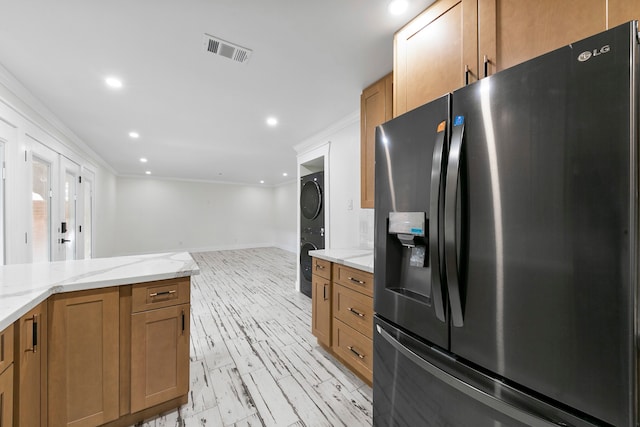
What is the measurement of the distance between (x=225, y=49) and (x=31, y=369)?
212 centimetres

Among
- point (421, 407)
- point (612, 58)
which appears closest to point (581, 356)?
point (421, 407)

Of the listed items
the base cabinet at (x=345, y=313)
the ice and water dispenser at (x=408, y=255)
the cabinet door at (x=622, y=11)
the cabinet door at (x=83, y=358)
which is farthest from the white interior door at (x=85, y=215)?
the cabinet door at (x=622, y=11)

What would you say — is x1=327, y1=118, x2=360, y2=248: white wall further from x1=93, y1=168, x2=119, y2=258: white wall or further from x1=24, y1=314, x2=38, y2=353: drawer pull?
x1=93, y1=168, x2=119, y2=258: white wall

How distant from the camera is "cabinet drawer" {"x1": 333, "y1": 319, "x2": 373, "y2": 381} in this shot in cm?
169

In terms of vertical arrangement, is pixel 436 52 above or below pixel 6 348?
above

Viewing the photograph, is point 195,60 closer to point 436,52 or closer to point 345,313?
point 436,52

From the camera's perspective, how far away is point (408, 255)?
1111mm

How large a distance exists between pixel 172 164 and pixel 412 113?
6.22 meters

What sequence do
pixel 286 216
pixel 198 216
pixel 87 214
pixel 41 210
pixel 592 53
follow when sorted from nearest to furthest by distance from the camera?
pixel 592 53
pixel 41 210
pixel 87 214
pixel 198 216
pixel 286 216

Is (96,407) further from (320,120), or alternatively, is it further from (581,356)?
(320,120)

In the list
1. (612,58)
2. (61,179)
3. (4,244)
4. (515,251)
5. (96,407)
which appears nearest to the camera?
A: (612,58)

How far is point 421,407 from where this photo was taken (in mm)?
955

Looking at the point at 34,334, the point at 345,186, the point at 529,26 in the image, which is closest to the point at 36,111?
the point at 34,334

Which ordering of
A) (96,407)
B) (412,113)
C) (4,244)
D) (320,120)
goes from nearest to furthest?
(412,113), (96,407), (4,244), (320,120)
